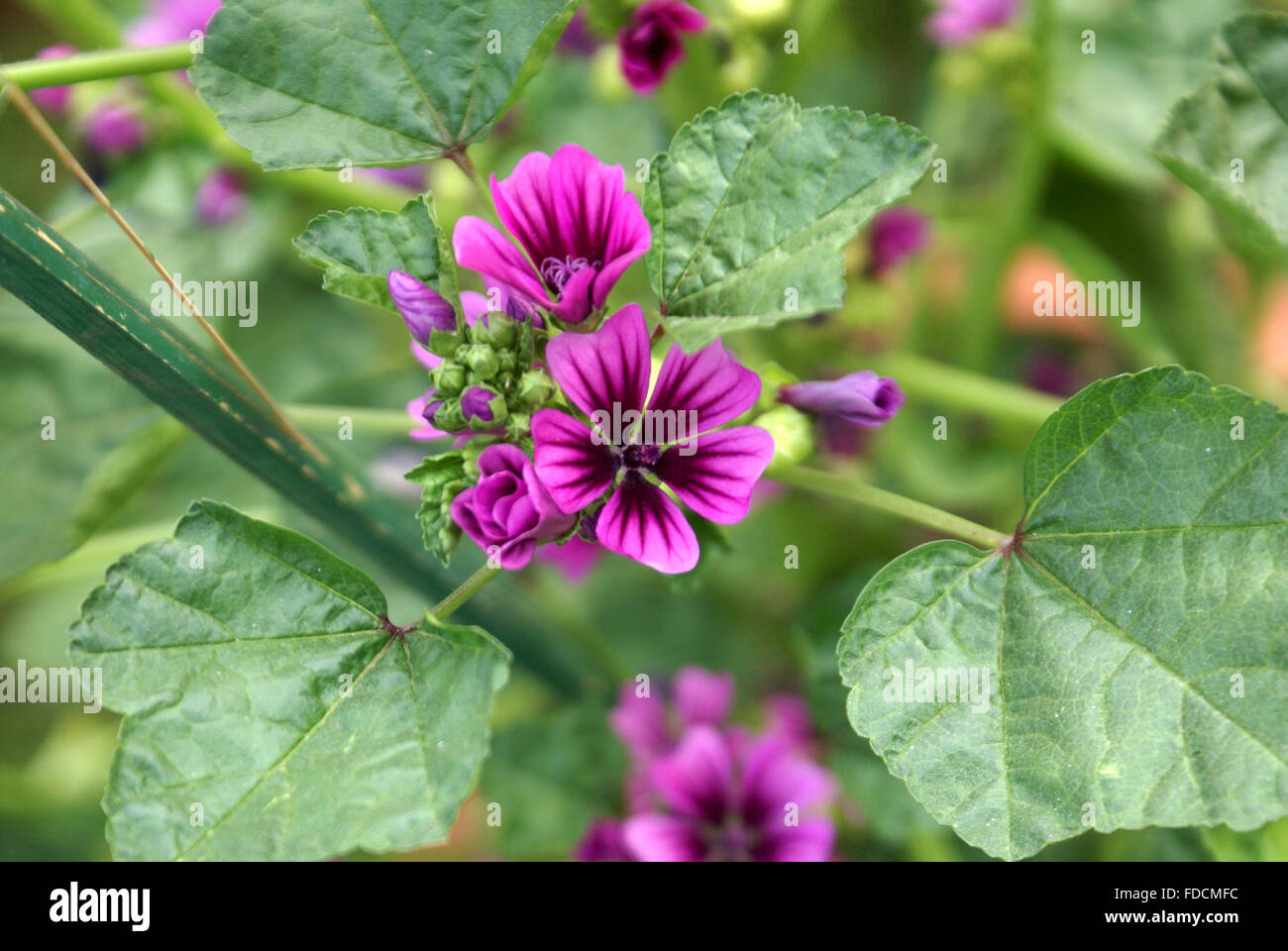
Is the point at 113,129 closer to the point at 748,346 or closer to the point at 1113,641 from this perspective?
the point at 748,346

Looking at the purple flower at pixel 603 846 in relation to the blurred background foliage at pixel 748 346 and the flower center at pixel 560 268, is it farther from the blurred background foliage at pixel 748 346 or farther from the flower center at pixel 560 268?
the flower center at pixel 560 268

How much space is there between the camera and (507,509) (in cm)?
83

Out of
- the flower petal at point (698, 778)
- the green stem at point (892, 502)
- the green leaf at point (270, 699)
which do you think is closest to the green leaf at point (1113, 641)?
the green stem at point (892, 502)

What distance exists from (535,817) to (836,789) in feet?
1.54

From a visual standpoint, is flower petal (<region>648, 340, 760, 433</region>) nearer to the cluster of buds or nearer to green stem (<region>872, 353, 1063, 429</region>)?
the cluster of buds

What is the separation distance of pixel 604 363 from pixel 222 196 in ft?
4.49

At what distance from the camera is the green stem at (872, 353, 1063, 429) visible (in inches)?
62.2

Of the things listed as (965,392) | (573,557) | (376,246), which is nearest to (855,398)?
(376,246)

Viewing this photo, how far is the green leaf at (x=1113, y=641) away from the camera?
2.93ft

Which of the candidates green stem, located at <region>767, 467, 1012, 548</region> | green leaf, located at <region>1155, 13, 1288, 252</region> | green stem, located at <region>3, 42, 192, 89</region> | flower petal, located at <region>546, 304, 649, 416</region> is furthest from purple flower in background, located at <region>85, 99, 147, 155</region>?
green leaf, located at <region>1155, 13, 1288, 252</region>

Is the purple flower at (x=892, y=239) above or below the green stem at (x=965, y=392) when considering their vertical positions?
above

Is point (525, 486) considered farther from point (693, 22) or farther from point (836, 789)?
point (836, 789)

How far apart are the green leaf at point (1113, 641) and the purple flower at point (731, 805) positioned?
0.55 metres
